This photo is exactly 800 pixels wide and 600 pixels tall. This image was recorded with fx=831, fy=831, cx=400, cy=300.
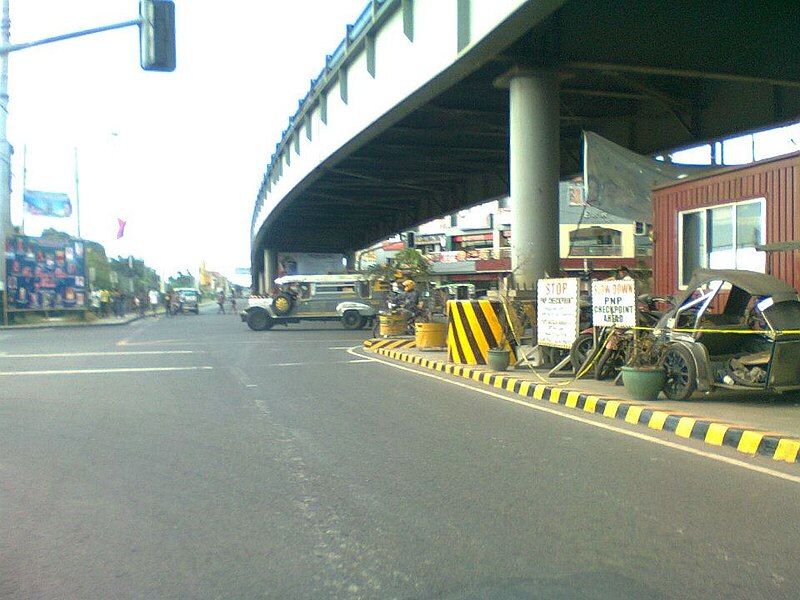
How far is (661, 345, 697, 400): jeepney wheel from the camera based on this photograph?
9.59m

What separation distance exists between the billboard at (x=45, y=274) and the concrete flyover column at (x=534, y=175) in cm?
2644

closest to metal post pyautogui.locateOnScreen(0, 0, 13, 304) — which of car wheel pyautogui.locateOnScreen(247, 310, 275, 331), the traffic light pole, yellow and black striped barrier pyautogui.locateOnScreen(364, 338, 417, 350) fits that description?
the traffic light pole

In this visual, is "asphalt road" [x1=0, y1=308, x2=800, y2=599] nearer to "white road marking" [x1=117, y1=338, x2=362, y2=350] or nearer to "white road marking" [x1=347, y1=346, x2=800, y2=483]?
"white road marking" [x1=347, y1=346, x2=800, y2=483]

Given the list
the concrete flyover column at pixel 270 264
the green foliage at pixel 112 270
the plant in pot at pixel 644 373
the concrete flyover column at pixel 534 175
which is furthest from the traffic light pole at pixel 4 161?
the concrete flyover column at pixel 270 264

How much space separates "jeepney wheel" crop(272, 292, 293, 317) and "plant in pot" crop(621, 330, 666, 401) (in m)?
21.3

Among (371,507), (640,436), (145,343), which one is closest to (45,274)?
(145,343)

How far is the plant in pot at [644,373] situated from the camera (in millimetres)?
9828

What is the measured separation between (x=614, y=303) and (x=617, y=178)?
5.69 metres

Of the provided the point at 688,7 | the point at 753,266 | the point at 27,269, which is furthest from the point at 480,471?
the point at 27,269

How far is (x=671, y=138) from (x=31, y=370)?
1530 cm

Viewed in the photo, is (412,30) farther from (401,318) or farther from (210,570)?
(210,570)

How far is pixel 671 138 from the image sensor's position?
2039 centimetres

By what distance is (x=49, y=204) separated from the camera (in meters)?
47.0

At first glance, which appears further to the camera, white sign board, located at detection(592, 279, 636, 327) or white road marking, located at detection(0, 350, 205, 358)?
white road marking, located at detection(0, 350, 205, 358)
